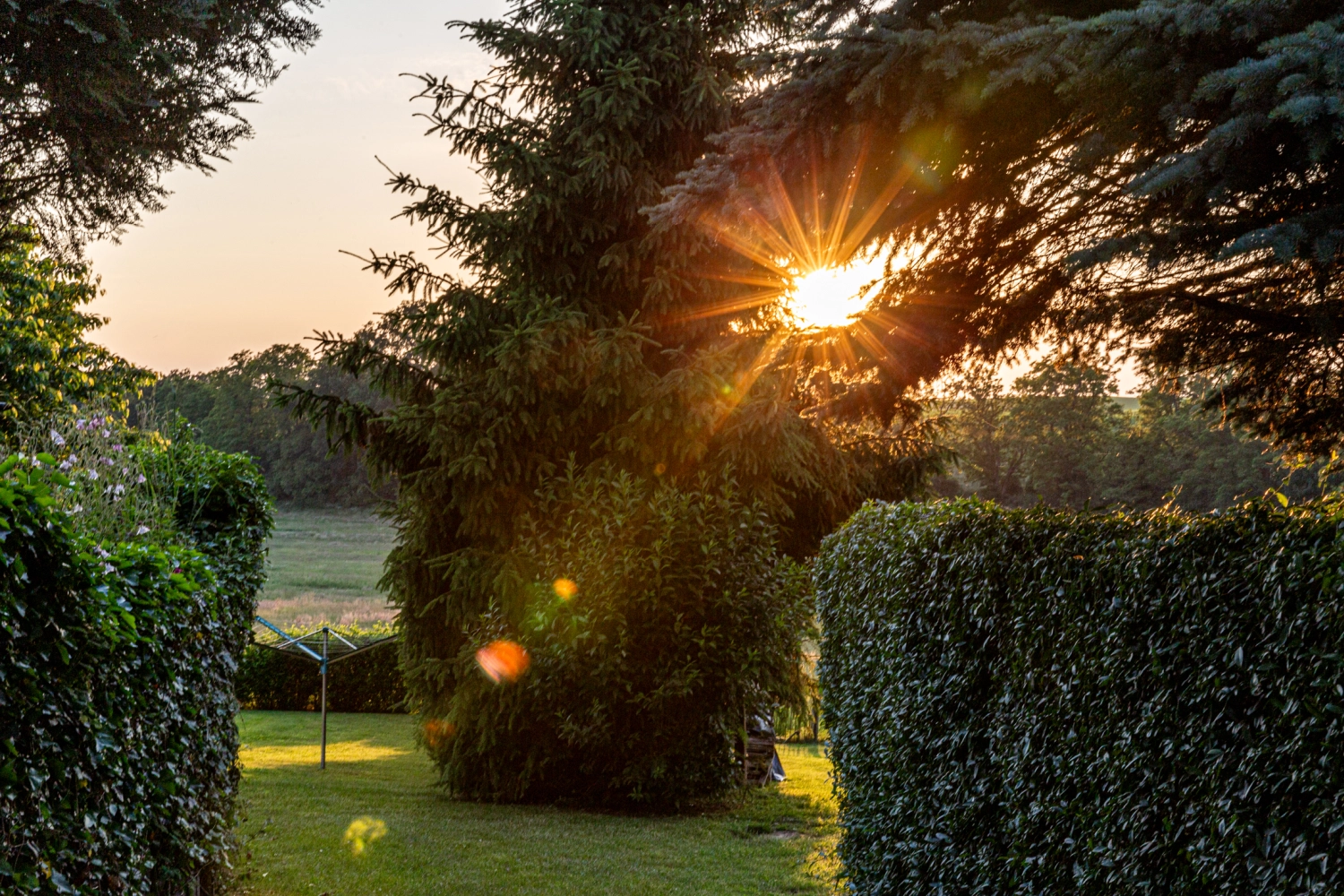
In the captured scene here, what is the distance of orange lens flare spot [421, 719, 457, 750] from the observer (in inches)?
538

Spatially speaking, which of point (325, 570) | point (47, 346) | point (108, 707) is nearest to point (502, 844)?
point (108, 707)

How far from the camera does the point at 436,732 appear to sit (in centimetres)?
1398

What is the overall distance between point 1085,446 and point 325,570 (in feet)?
107

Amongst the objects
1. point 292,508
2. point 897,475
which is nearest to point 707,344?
point 897,475

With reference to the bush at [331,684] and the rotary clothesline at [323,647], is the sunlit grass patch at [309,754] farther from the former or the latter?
the bush at [331,684]

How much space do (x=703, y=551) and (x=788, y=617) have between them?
4.33ft

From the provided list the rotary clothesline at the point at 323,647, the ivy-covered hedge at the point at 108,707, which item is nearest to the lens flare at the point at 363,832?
the ivy-covered hedge at the point at 108,707

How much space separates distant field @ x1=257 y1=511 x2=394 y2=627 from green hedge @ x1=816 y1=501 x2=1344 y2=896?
3024cm

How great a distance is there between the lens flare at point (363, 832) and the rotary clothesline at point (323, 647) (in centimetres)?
361

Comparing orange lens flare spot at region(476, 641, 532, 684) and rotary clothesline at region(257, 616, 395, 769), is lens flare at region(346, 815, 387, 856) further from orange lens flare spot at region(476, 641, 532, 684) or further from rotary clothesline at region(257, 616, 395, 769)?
rotary clothesline at region(257, 616, 395, 769)

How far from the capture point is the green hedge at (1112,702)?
100 inches

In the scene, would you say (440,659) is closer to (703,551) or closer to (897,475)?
(703,551)

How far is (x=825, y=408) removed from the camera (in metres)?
9.73

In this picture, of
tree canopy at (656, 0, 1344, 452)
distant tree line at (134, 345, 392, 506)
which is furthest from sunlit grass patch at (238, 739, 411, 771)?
distant tree line at (134, 345, 392, 506)
